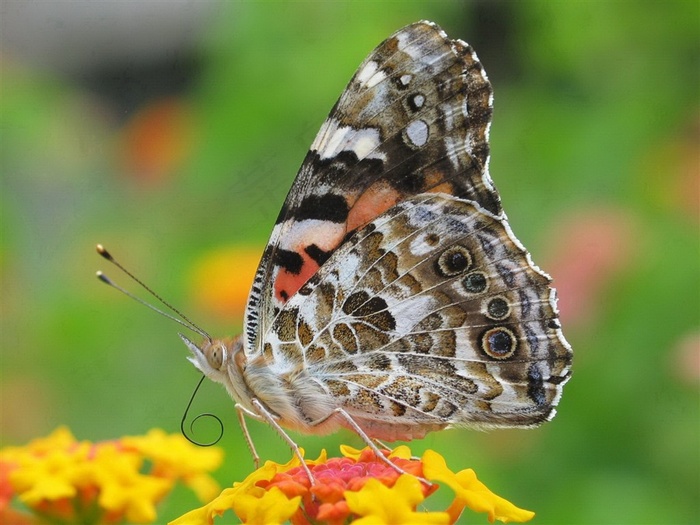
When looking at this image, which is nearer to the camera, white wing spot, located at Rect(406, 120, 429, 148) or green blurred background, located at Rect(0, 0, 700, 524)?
white wing spot, located at Rect(406, 120, 429, 148)

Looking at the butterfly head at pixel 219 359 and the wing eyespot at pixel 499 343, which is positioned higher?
the butterfly head at pixel 219 359

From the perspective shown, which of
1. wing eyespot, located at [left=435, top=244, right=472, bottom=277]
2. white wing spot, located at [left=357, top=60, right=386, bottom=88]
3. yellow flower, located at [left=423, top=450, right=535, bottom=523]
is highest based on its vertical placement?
white wing spot, located at [left=357, top=60, right=386, bottom=88]

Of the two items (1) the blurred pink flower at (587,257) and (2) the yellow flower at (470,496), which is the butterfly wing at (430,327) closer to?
(2) the yellow flower at (470,496)

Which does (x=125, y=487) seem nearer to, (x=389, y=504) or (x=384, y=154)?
(x=389, y=504)

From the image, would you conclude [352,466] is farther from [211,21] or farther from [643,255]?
[211,21]

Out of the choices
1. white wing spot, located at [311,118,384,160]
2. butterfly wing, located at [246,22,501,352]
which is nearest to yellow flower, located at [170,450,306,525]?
butterfly wing, located at [246,22,501,352]

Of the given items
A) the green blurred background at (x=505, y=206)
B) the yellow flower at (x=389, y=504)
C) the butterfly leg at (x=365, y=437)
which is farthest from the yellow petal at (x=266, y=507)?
the green blurred background at (x=505, y=206)

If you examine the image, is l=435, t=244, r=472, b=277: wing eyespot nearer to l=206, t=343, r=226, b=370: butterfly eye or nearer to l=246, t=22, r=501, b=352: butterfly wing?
l=246, t=22, r=501, b=352: butterfly wing

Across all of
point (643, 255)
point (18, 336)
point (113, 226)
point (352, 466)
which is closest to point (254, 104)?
point (113, 226)

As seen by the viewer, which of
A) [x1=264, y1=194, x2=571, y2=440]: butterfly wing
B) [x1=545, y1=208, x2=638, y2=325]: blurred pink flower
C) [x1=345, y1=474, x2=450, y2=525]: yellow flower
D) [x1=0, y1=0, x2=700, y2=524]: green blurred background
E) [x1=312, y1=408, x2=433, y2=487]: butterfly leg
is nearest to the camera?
[x1=345, y1=474, x2=450, y2=525]: yellow flower
